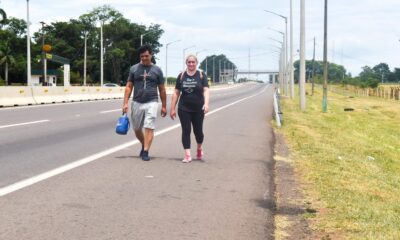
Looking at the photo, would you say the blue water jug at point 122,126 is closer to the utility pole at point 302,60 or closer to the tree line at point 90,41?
the utility pole at point 302,60

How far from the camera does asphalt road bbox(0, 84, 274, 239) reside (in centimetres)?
563

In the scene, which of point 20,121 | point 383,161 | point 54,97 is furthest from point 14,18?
point 383,161

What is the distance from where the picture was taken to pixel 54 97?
104 feet

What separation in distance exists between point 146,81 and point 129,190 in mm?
2691

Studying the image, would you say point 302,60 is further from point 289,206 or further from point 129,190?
point 289,206

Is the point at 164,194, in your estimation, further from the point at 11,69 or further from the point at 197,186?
the point at 11,69

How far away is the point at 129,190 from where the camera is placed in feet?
24.3

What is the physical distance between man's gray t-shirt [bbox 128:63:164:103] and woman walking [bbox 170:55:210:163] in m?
0.32

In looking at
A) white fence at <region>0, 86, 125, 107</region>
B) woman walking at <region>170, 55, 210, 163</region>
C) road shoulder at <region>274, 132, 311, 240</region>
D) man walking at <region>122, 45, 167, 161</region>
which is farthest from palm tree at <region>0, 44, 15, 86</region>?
road shoulder at <region>274, 132, 311, 240</region>

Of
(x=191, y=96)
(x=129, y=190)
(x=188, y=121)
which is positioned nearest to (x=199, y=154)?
(x=188, y=121)

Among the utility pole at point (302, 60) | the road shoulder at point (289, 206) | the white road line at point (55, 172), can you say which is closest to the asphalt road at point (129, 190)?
the white road line at point (55, 172)

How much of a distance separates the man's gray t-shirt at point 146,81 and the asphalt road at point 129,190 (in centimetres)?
100

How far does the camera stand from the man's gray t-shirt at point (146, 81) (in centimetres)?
969

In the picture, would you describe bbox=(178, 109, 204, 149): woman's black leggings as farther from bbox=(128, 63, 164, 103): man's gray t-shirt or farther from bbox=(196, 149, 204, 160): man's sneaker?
bbox=(128, 63, 164, 103): man's gray t-shirt
